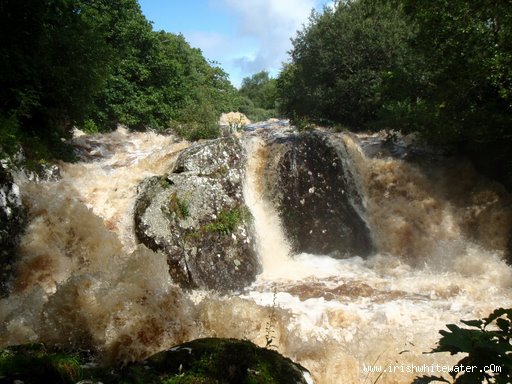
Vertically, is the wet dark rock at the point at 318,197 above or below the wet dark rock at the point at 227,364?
above

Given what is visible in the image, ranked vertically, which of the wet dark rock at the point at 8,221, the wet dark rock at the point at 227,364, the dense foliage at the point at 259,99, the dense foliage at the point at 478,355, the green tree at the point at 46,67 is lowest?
the wet dark rock at the point at 227,364

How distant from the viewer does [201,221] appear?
8.23 meters

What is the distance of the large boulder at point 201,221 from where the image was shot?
25.1 feet

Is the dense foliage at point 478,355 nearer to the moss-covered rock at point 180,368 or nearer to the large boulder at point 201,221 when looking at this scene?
the moss-covered rock at point 180,368

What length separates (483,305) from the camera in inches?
263

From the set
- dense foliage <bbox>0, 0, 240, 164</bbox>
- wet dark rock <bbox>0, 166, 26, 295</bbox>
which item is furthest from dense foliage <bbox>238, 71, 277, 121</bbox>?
wet dark rock <bbox>0, 166, 26, 295</bbox>

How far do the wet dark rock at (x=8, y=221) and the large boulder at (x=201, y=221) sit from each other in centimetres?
197

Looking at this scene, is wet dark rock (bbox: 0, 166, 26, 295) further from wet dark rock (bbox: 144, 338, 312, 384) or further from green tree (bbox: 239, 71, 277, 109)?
green tree (bbox: 239, 71, 277, 109)

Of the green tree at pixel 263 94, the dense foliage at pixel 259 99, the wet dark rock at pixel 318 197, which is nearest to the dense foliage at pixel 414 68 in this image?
the wet dark rock at pixel 318 197

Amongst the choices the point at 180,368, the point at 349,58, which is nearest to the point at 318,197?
the point at 180,368

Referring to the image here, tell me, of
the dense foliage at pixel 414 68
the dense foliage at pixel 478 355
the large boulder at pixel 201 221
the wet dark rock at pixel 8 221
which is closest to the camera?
the dense foliage at pixel 478 355

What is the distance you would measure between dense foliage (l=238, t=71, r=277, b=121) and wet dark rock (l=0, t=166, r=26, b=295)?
865 inches

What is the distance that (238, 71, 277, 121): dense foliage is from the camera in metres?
29.1

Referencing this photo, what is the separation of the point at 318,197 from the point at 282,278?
245 centimetres
